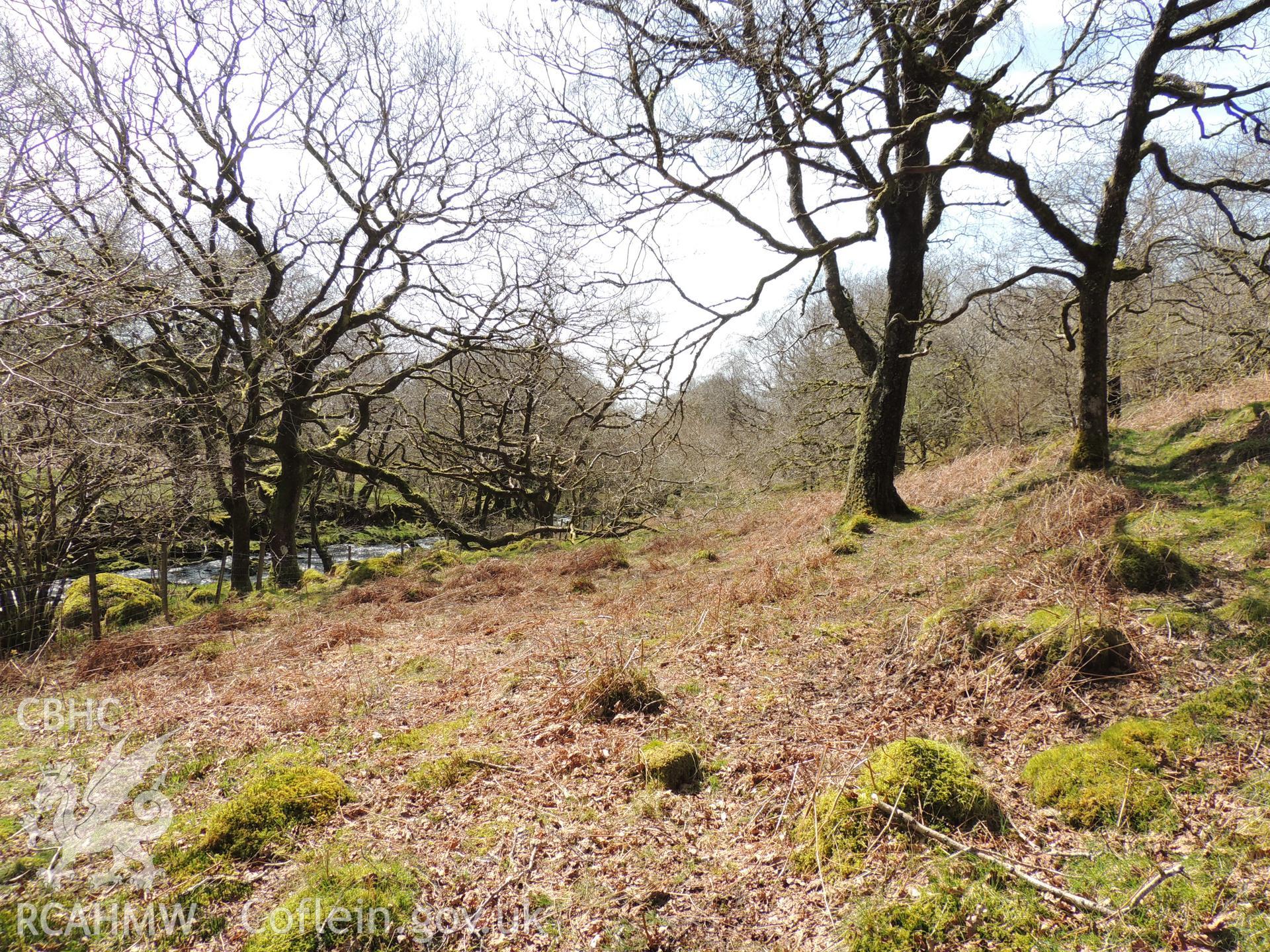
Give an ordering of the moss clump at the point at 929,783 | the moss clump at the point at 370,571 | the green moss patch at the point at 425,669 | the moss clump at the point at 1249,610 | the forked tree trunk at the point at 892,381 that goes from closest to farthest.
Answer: the moss clump at the point at 929,783, the moss clump at the point at 1249,610, the green moss patch at the point at 425,669, the forked tree trunk at the point at 892,381, the moss clump at the point at 370,571

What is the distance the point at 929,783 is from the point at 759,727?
1.28 meters

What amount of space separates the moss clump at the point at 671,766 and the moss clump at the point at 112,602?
7956mm

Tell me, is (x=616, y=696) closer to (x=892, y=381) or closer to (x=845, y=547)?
(x=845, y=547)

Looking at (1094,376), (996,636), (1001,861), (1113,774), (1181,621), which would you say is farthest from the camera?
(1094,376)

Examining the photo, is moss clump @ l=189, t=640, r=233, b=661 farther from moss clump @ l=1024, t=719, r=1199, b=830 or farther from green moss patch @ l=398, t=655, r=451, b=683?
moss clump @ l=1024, t=719, r=1199, b=830

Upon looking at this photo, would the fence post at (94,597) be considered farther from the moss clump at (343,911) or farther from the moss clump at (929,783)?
the moss clump at (929,783)

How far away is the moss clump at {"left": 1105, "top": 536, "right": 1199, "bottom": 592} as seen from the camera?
15.3 ft

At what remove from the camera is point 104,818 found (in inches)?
143

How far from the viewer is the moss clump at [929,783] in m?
3.00

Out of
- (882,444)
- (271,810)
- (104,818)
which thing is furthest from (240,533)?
(882,444)

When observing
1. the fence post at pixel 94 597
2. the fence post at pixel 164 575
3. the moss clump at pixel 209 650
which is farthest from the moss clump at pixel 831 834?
the fence post at pixel 164 575

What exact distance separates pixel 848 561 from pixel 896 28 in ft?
16.9

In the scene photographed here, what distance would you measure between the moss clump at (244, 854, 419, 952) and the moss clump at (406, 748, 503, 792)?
2.50 feet

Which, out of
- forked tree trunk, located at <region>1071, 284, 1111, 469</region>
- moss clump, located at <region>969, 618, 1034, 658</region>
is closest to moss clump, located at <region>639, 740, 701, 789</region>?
moss clump, located at <region>969, 618, 1034, 658</region>
